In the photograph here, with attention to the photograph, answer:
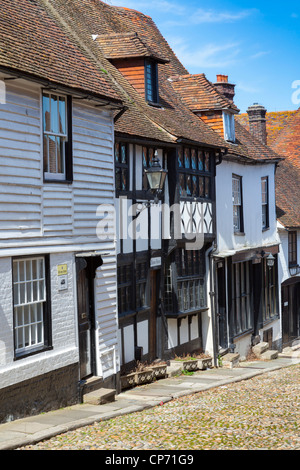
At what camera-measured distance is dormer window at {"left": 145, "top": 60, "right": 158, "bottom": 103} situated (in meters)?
19.3

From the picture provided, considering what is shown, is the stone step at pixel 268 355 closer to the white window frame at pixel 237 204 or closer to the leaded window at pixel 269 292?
the leaded window at pixel 269 292

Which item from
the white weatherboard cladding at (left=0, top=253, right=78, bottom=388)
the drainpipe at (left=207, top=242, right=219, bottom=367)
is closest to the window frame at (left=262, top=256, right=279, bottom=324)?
the drainpipe at (left=207, top=242, right=219, bottom=367)

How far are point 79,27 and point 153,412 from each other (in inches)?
435

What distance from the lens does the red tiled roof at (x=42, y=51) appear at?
11219 millimetres

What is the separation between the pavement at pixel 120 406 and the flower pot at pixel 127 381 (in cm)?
15

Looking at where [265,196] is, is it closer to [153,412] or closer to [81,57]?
[81,57]

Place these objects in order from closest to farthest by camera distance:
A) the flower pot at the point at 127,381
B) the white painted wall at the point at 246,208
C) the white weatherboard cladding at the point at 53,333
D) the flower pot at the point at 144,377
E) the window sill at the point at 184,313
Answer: the white weatherboard cladding at the point at 53,333 → the flower pot at the point at 127,381 → the flower pot at the point at 144,377 → the window sill at the point at 184,313 → the white painted wall at the point at 246,208

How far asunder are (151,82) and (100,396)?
9.92m

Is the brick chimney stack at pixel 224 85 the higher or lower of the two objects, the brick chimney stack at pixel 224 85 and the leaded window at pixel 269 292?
the higher

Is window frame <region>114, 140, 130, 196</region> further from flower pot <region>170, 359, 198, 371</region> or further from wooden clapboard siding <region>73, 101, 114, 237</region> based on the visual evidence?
flower pot <region>170, 359, 198, 371</region>

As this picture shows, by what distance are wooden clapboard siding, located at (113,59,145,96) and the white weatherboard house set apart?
16.0ft

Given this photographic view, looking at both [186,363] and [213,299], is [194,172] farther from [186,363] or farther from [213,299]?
[186,363]

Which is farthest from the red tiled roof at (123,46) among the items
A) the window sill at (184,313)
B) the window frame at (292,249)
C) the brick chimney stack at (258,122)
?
the brick chimney stack at (258,122)

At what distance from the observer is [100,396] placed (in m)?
12.8
